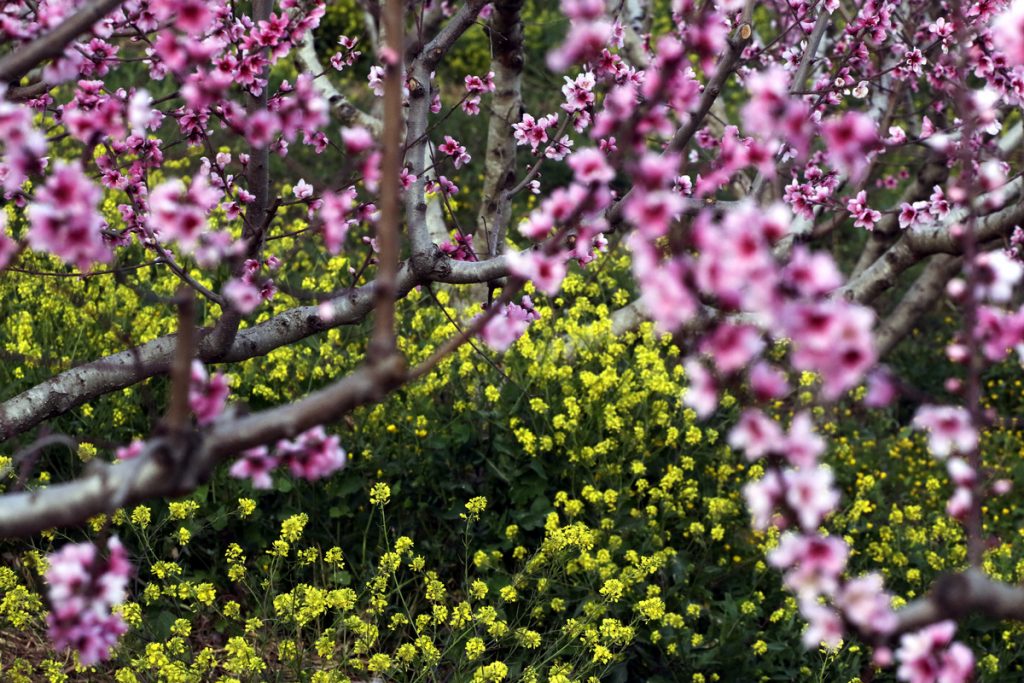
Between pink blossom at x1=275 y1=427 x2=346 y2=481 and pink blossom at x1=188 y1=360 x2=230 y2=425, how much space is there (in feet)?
0.46

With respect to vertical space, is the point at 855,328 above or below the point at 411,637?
below

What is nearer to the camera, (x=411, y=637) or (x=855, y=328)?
(x=855, y=328)

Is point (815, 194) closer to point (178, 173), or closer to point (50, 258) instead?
point (50, 258)

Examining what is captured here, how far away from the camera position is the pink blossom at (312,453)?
202cm

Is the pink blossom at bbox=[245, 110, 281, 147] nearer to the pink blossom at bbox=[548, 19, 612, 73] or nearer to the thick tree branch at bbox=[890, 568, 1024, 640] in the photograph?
the pink blossom at bbox=[548, 19, 612, 73]

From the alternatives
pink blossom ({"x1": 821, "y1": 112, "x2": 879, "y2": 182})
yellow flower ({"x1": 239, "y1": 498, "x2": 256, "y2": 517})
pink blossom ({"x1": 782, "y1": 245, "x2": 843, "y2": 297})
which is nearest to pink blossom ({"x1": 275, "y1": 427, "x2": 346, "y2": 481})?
pink blossom ({"x1": 782, "y1": 245, "x2": 843, "y2": 297})

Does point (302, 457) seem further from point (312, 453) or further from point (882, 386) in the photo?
point (882, 386)

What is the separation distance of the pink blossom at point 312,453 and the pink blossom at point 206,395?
Answer: 5.5 inches

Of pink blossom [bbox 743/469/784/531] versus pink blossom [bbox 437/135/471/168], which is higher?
pink blossom [bbox 437/135/471/168]

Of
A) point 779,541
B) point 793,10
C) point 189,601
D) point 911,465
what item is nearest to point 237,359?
point 189,601

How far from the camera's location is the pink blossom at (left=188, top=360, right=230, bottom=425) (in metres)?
1.94

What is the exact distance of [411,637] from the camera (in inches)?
174

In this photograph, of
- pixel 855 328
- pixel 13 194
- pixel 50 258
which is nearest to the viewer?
pixel 855 328

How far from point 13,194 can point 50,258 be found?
8.36 ft
